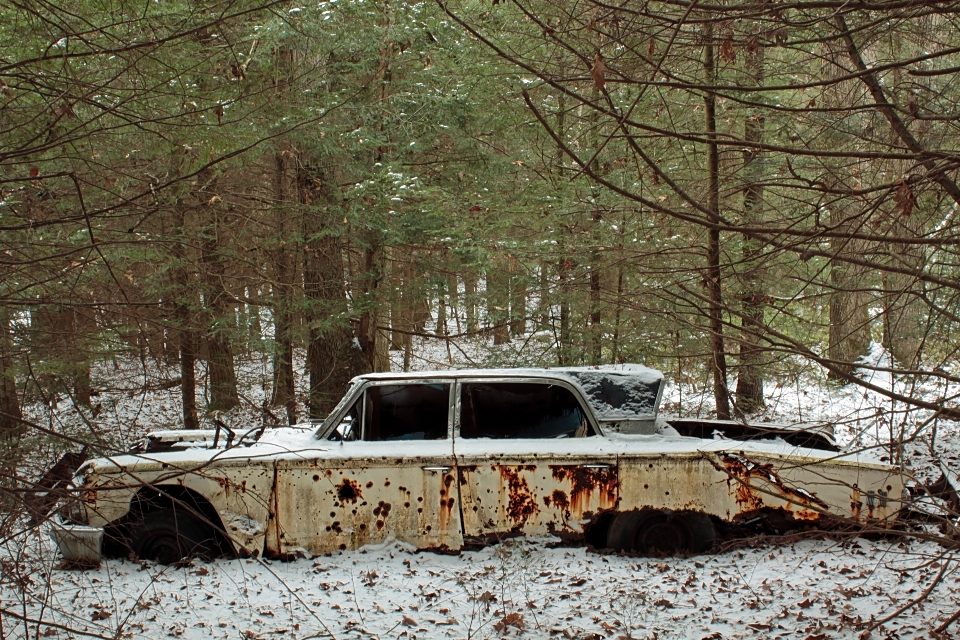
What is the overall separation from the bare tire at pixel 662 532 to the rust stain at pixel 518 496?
0.75 m

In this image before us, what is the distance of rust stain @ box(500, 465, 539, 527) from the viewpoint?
596cm

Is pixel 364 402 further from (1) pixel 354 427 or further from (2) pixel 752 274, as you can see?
(2) pixel 752 274

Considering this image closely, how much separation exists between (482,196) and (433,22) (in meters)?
2.99

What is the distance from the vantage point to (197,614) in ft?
16.6

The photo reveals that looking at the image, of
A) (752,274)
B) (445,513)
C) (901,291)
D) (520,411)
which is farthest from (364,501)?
(901,291)

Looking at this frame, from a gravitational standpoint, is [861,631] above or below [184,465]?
below

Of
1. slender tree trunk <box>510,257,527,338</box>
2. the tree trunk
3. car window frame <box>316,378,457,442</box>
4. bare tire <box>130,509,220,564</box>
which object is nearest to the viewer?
bare tire <box>130,509,220,564</box>

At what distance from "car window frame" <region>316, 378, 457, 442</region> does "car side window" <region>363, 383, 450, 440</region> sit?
0.03 metres

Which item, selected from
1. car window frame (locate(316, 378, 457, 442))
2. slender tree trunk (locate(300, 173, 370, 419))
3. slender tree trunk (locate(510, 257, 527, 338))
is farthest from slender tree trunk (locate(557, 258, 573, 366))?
car window frame (locate(316, 378, 457, 442))

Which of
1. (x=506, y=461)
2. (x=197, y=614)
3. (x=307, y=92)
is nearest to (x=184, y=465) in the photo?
(x=197, y=614)

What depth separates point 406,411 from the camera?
21.1ft

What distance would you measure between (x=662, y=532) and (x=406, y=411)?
2.38 metres

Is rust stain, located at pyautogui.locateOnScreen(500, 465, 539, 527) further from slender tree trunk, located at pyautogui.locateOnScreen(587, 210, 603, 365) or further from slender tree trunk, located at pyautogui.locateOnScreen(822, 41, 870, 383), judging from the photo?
slender tree trunk, located at pyautogui.locateOnScreen(587, 210, 603, 365)

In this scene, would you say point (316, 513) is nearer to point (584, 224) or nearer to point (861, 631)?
point (861, 631)
